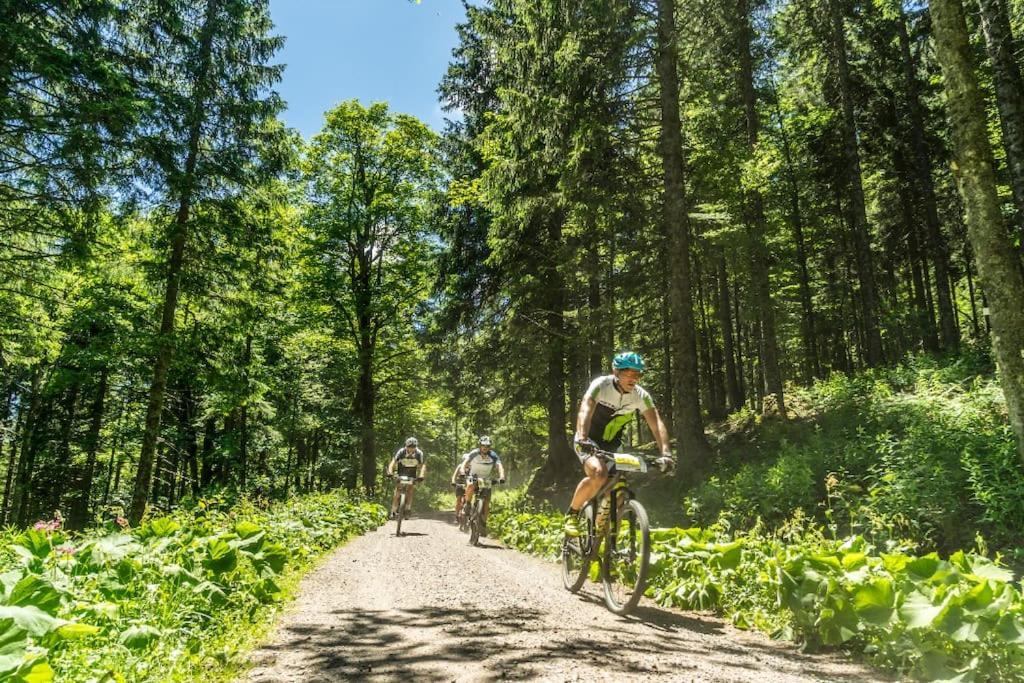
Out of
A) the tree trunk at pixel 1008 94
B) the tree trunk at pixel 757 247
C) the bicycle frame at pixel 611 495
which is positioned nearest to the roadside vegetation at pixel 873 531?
the bicycle frame at pixel 611 495

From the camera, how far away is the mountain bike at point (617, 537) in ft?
18.0

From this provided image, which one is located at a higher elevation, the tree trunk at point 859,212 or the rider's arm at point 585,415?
the tree trunk at point 859,212

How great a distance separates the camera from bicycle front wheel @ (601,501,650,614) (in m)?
5.32

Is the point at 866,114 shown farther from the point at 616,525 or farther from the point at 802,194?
the point at 616,525

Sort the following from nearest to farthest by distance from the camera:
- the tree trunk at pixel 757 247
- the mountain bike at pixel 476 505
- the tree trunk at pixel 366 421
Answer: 1. the mountain bike at pixel 476 505
2. the tree trunk at pixel 757 247
3. the tree trunk at pixel 366 421

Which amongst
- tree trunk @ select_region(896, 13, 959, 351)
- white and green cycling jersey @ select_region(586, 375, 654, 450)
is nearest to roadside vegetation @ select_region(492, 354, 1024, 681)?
white and green cycling jersey @ select_region(586, 375, 654, 450)

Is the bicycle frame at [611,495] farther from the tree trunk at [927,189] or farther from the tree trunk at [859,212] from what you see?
the tree trunk at [927,189]

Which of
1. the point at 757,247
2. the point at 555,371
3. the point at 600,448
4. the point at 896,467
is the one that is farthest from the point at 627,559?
the point at 555,371

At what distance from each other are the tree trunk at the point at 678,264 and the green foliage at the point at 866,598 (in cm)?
587

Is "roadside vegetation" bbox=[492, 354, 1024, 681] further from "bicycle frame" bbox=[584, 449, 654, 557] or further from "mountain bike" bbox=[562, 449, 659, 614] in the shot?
"bicycle frame" bbox=[584, 449, 654, 557]

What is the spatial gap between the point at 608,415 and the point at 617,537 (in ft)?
4.23

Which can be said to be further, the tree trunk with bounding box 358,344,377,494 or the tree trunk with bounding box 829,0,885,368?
the tree trunk with bounding box 358,344,377,494

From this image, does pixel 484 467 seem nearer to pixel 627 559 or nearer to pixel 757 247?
pixel 627 559

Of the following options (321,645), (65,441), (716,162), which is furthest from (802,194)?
(65,441)
